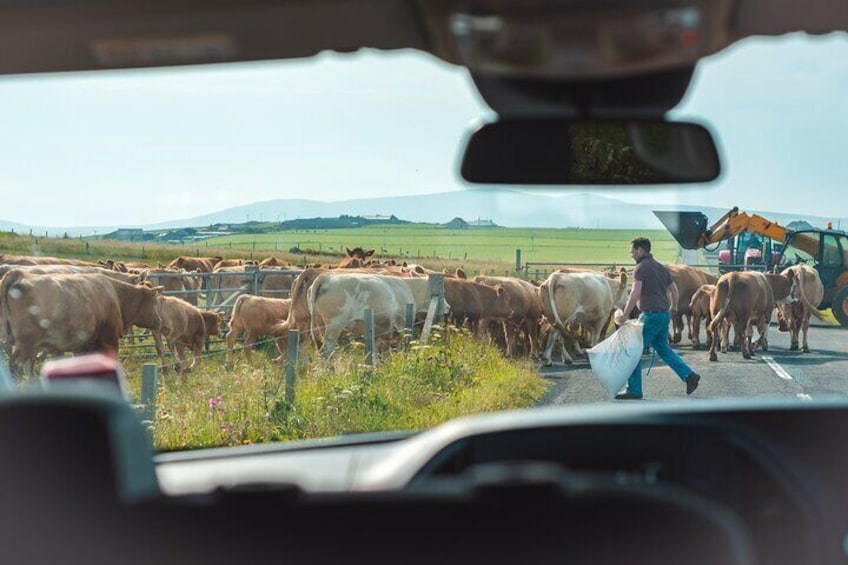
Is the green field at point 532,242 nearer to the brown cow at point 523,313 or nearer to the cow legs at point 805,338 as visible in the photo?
the brown cow at point 523,313

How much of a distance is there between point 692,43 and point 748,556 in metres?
1.35

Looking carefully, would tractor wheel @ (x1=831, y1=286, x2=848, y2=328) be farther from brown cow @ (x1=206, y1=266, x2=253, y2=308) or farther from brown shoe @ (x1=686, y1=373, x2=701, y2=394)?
brown shoe @ (x1=686, y1=373, x2=701, y2=394)

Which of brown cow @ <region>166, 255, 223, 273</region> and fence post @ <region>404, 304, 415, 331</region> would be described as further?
brown cow @ <region>166, 255, 223, 273</region>

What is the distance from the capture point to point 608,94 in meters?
3.11

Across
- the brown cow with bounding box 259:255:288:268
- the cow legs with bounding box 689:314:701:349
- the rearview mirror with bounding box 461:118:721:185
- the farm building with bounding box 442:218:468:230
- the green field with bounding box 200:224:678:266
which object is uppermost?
the rearview mirror with bounding box 461:118:721:185

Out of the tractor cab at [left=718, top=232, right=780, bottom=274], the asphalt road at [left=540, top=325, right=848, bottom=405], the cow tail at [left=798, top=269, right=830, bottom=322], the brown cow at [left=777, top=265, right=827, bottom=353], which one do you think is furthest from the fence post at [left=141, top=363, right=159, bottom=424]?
the cow tail at [left=798, top=269, right=830, bottom=322]

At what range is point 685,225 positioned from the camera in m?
6.54

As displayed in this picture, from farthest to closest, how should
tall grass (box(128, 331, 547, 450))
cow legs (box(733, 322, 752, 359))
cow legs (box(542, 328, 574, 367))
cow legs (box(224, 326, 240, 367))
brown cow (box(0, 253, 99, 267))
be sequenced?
brown cow (box(0, 253, 99, 267)), cow legs (box(224, 326, 240, 367)), cow legs (box(733, 322, 752, 359)), cow legs (box(542, 328, 574, 367)), tall grass (box(128, 331, 547, 450))

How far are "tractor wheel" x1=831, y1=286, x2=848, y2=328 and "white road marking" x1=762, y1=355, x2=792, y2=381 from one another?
21.3ft

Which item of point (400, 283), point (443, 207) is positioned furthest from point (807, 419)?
point (400, 283)

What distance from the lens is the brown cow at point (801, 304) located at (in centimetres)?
1625

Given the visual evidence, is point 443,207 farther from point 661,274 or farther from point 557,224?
point 661,274

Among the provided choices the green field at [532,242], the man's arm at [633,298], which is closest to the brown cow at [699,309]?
the green field at [532,242]

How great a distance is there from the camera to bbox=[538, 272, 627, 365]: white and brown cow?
13.7 m
